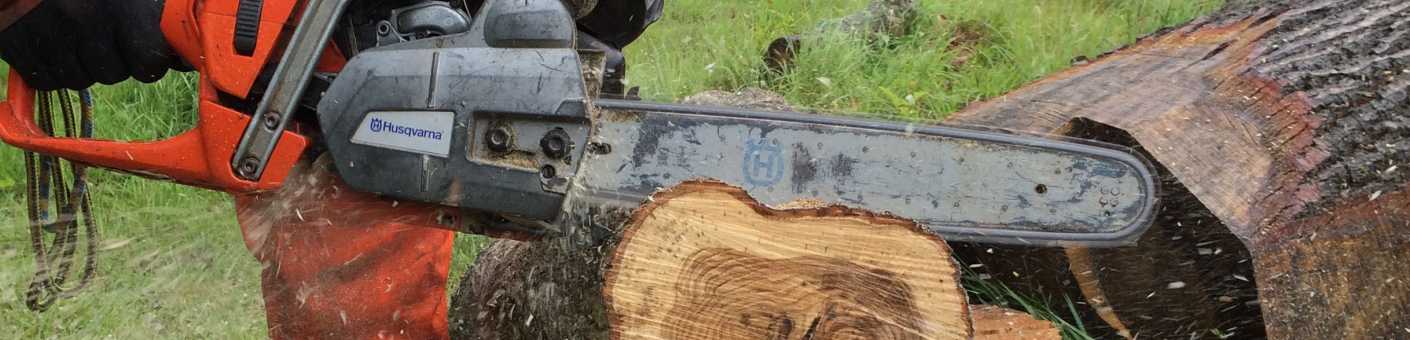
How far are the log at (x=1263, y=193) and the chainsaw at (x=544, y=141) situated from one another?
4.9 inches

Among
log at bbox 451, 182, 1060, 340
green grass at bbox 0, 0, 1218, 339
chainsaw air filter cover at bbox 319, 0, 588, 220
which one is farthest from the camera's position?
green grass at bbox 0, 0, 1218, 339

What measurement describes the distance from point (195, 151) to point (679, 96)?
231 centimetres

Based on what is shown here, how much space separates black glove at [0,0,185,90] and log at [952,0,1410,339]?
61.2 inches

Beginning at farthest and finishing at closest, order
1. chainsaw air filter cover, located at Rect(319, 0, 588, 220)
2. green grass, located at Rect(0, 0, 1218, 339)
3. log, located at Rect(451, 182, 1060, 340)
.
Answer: green grass, located at Rect(0, 0, 1218, 339) < chainsaw air filter cover, located at Rect(319, 0, 588, 220) < log, located at Rect(451, 182, 1060, 340)

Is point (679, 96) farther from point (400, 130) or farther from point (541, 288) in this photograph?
point (400, 130)

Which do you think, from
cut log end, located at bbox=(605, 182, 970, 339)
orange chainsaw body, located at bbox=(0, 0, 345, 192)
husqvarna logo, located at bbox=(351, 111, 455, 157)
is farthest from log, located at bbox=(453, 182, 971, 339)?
orange chainsaw body, located at bbox=(0, 0, 345, 192)

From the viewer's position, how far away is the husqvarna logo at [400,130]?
194 cm

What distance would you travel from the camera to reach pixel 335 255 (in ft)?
7.19

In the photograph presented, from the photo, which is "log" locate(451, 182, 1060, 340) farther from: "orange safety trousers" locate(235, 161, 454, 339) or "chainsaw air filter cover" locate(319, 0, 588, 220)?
"orange safety trousers" locate(235, 161, 454, 339)

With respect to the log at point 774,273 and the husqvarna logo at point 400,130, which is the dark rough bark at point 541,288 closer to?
the log at point 774,273

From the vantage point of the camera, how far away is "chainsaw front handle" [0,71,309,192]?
1957 mm

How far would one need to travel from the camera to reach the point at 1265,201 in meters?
1.95

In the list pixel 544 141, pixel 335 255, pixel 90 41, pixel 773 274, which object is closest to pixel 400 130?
pixel 544 141

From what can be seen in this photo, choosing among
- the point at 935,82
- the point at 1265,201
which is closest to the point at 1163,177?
the point at 1265,201
